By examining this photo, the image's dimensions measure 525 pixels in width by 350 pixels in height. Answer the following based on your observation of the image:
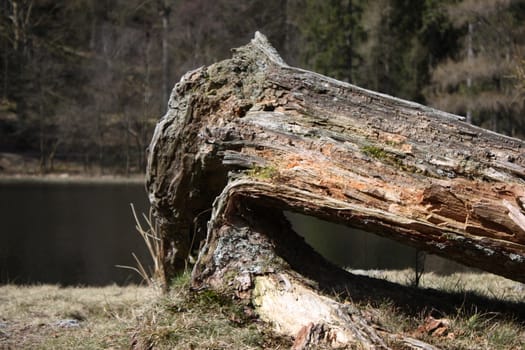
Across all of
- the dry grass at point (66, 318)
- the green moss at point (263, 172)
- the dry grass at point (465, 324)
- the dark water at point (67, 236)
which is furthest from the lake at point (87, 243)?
the green moss at point (263, 172)

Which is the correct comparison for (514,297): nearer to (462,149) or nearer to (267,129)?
(462,149)

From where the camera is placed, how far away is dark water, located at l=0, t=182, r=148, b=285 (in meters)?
11.4

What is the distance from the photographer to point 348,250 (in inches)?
520

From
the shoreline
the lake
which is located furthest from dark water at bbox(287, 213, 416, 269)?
the shoreline

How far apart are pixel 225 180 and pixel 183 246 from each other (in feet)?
2.52

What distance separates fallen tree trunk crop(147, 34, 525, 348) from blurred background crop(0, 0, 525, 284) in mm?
6238

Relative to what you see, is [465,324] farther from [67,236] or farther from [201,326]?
[67,236]

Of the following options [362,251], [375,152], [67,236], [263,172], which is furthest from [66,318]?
[67,236]

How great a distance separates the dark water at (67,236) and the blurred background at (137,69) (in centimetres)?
6

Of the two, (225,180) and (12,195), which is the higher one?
(225,180)

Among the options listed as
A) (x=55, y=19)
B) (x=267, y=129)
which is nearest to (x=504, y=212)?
(x=267, y=129)

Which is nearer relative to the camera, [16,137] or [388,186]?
[388,186]

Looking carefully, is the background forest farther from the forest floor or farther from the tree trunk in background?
the forest floor

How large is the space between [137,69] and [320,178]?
135 feet
